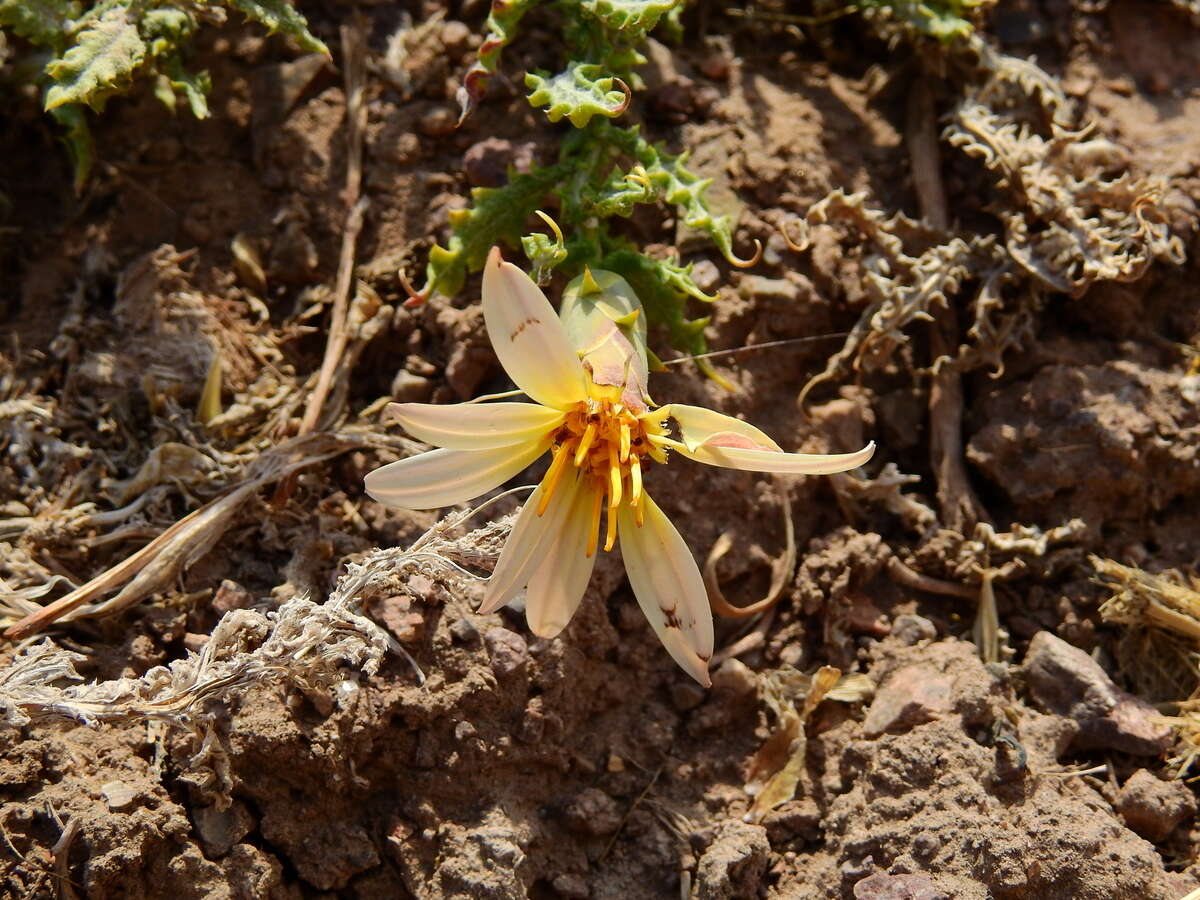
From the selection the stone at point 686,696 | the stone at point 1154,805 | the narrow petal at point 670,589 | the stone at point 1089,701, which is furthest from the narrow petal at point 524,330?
the stone at point 1154,805

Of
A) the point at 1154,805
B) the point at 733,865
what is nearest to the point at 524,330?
the point at 733,865

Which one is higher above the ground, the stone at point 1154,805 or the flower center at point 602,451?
the flower center at point 602,451

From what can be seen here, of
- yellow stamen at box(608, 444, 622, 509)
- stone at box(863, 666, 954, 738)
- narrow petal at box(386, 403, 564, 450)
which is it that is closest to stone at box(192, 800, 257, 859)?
narrow petal at box(386, 403, 564, 450)

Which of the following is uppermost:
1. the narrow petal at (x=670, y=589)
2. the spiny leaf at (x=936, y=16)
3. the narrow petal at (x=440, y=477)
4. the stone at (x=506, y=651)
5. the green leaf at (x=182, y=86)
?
the spiny leaf at (x=936, y=16)

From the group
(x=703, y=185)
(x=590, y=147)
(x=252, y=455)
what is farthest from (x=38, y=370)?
(x=703, y=185)

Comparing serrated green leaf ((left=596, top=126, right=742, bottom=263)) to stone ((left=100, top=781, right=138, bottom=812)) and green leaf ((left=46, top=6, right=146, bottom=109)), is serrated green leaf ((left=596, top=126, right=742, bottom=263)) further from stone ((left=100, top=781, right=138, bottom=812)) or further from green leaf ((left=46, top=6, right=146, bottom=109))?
stone ((left=100, top=781, right=138, bottom=812))

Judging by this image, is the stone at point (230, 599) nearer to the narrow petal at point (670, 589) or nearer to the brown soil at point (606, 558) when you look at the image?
the brown soil at point (606, 558)
